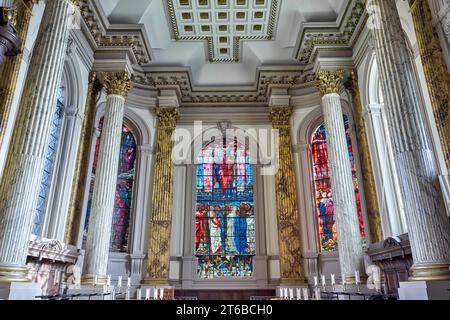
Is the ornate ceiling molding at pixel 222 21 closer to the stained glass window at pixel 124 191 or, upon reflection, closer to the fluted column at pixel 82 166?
the fluted column at pixel 82 166

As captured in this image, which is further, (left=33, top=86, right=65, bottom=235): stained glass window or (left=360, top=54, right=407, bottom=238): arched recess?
(left=360, top=54, right=407, bottom=238): arched recess

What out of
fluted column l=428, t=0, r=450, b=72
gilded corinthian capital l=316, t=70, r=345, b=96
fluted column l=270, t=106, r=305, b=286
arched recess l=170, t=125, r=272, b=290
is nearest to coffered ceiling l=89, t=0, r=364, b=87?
gilded corinthian capital l=316, t=70, r=345, b=96

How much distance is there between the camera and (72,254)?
9.62 metres

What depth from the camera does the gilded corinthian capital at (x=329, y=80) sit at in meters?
11.1

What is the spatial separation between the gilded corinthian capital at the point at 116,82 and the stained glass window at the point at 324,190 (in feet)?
24.5

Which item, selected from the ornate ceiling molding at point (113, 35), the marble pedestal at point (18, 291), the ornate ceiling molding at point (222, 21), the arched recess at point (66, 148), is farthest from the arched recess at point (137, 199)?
the marble pedestal at point (18, 291)

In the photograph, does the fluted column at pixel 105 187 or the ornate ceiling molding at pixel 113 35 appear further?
the ornate ceiling molding at pixel 113 35

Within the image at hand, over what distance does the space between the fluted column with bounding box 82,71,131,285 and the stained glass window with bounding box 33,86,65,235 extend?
124cm

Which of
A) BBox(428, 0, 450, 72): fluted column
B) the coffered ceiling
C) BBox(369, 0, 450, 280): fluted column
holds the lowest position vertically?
BBox(369, 0, 450, 280): fluted column

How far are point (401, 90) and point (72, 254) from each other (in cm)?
911

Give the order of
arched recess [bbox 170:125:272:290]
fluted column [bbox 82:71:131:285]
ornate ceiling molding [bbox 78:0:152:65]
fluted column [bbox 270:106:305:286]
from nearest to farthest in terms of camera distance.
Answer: fluted column [bbox 82:71:131:285]
ornate ceiling molding [bbox 78:0:152:65]
fluted column [bbox 270:106:305:286]
arched recess [bbox 170:125:272:290]

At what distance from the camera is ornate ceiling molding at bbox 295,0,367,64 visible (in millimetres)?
10423

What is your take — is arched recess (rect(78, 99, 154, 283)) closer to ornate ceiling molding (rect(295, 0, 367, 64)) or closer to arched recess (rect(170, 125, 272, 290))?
arched recess (rect(170, 125, 272, 290))
